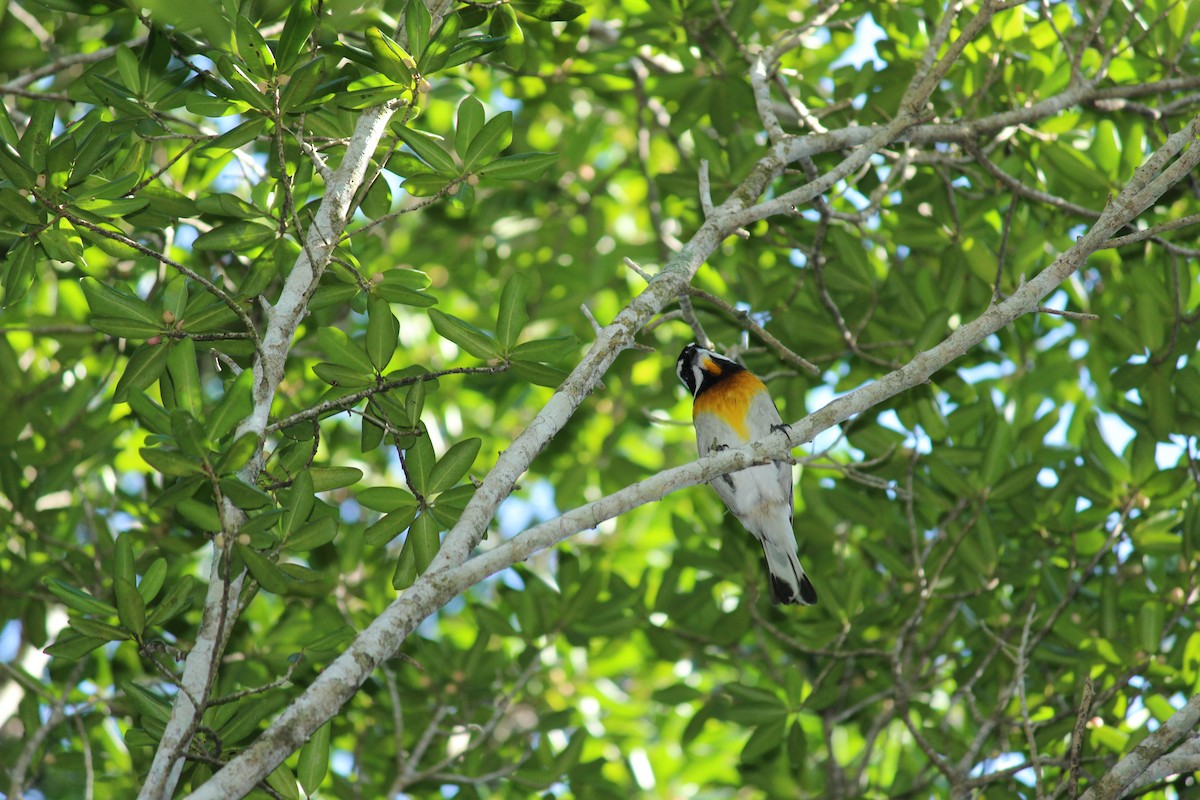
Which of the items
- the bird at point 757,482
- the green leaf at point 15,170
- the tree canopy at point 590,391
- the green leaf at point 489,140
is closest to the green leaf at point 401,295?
the tree canopy at point 590,391

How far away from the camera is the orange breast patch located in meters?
4.80

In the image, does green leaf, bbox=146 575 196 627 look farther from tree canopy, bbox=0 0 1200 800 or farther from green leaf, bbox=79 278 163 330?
green leaf, bbox=79 278 163 330

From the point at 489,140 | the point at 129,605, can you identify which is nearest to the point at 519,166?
the point at 489,140

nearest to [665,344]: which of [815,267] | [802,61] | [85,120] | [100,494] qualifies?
[802,61]

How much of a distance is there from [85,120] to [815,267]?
2.71m

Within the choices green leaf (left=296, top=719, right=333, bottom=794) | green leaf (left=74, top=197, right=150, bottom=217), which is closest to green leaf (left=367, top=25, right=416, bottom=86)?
green leaf (left=74, top=197, right=150, bottom=217)

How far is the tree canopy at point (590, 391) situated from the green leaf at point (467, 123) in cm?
2

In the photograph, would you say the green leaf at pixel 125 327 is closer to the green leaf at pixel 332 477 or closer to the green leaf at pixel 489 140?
the green leaf at pixel 332 477

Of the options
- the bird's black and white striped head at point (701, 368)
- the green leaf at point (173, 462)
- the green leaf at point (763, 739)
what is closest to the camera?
the green leaf at point (173, 462)

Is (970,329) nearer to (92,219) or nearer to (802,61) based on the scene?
(92,219)

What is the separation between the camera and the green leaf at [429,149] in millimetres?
2850

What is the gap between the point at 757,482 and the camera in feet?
16.0

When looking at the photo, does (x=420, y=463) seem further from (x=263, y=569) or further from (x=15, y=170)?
(x=15, y=170)

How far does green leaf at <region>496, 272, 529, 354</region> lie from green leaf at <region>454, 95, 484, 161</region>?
40 cm
